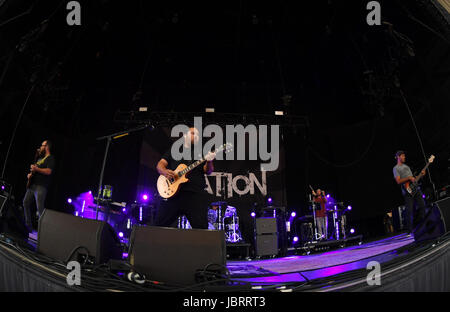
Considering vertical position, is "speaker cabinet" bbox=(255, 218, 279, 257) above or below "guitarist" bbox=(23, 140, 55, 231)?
below

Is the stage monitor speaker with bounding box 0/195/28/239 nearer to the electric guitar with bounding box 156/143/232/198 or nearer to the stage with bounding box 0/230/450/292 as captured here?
the stage with bounding box 0/230/450/292

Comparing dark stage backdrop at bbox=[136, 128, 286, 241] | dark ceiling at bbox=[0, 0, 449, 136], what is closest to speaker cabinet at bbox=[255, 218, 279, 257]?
dark stage backdrop at bbox=[136, 128, 286, 241]

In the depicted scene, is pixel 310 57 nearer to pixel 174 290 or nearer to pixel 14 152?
pixel 14 152

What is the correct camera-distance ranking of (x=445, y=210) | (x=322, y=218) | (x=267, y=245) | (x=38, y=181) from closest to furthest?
1. (x=445, y=210)
2. (x=38, y=181)
3. (x=267, y=245)
4. (x=322, y=218)

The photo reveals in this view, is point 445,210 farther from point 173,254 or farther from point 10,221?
point 10,221

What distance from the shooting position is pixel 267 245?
754cm

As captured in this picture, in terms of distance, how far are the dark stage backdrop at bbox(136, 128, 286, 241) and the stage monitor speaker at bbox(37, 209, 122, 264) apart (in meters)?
7.26

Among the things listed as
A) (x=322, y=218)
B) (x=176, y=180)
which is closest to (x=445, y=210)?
(x=176, y=180)

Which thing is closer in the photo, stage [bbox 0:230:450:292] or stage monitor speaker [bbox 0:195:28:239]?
stage [bbox 0:230:450:292]

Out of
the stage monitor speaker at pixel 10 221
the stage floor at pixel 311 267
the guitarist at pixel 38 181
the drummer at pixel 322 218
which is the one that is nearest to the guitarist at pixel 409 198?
the stage floor at pixel 311 267

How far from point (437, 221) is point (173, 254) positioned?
5.89ft

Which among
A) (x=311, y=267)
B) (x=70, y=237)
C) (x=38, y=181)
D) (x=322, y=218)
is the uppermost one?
(x=38, y=181)

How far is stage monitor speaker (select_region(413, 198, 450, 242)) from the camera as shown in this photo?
2.21m

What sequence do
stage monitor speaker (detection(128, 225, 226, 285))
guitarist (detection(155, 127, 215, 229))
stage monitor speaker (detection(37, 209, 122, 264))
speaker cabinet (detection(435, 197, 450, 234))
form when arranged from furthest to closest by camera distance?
guitarist (detection(155, 127, 215, 229)) < speaker cabinet (detection(435, 197, 450, 234)) < stage monitor speaker (detection(37, 209, 122, 264)) < stage monitor speaker (detection(128, 225, 226, 285))
